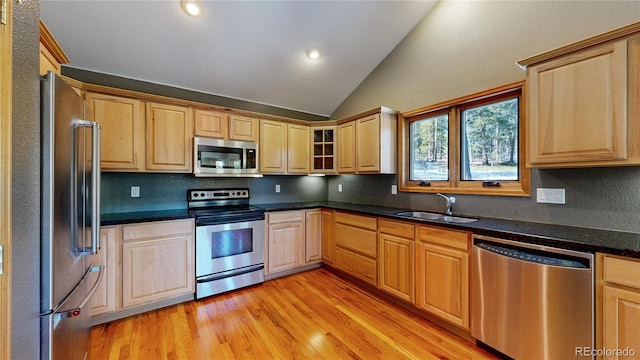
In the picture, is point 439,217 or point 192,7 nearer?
point 192,7

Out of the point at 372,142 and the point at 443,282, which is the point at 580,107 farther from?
the point at 372,142

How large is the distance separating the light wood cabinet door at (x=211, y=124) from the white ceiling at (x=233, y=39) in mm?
492

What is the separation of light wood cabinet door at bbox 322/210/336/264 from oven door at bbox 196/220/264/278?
2.94 ft

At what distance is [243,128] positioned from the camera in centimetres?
325

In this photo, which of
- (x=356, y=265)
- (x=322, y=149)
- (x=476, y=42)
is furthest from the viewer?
(x=322, y=149)

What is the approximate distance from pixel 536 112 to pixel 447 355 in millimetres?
1888

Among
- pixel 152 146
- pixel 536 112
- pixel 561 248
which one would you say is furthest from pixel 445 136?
pixel 152 146

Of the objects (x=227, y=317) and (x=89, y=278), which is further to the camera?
(x=227, y=317)

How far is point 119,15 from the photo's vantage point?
228 cm

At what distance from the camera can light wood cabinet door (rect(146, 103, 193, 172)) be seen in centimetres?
265

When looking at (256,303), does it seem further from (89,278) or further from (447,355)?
(447,355)

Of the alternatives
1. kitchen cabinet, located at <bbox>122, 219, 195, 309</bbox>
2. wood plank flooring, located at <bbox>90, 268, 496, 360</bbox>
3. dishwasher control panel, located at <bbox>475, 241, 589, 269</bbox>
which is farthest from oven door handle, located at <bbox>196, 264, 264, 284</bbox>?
dishwasher control panel, located at <bbox>475, 241, 589, 269</bbox>

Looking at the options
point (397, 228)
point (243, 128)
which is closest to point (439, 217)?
point (397, 228)

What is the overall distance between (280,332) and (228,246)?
3.77 feet
